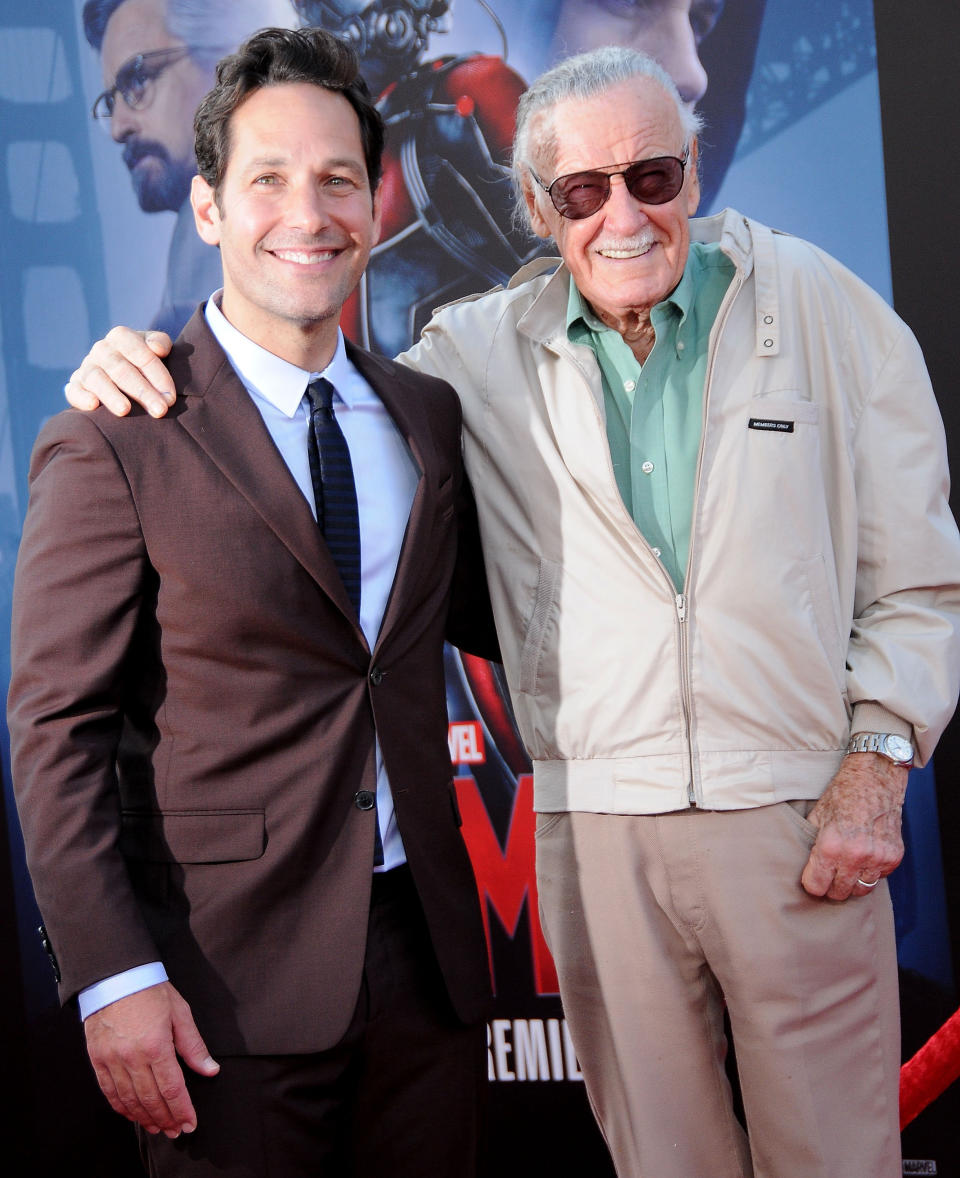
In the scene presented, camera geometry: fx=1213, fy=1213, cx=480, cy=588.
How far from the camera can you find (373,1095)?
1.75 m

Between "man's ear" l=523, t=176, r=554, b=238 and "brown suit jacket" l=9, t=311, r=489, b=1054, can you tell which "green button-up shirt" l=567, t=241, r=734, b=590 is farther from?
"brown suit jacket" l=9, t=311, r=489, b=1054

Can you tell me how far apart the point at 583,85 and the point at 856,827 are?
134 centimetres

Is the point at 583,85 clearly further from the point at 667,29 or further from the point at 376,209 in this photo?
the point at 667,29

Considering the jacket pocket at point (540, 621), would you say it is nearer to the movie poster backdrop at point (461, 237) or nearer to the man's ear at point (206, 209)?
the man's ear at point (206, 209)

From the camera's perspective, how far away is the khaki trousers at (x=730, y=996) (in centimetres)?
194

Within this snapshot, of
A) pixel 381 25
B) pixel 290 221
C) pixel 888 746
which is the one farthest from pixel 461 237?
pixel 888 746

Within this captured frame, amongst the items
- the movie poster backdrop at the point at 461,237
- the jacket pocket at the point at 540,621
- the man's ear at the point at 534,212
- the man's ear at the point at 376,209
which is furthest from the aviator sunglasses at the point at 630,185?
the movie poster backdrop at the point at 461,237

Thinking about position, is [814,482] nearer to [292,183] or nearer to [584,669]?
[584,669]

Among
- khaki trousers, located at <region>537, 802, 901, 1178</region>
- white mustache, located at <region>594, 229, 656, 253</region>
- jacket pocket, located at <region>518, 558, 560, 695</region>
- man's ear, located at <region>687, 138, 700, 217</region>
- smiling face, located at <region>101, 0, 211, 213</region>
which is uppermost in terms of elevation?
smiling face, located at <region>101, 0, 211, 213</region>

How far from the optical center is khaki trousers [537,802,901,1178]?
1942 mm

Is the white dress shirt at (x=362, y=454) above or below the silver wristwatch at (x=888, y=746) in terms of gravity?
above

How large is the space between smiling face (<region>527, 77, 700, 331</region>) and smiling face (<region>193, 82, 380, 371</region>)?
414 mm

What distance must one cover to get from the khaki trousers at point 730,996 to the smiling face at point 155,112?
2057 mm

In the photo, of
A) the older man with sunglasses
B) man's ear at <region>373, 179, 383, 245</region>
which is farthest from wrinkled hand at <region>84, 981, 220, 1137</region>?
Answer: man's ear at <region>373, 179, 383, 245</region>
